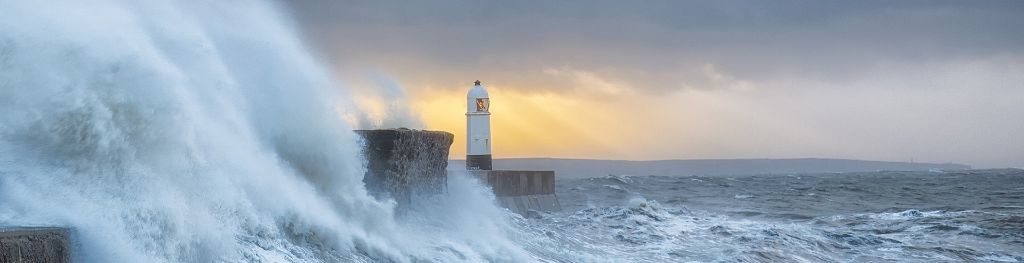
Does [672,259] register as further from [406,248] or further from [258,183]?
[258,183]

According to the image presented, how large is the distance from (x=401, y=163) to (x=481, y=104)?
739 cm

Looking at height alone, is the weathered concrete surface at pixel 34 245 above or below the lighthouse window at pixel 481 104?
below

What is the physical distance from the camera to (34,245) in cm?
374

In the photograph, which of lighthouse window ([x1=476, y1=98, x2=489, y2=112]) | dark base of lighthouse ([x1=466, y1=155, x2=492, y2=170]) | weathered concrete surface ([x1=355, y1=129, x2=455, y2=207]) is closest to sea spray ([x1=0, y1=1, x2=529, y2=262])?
weathered concrete surface ([x1=355, y1=129, x2=455, y2=207])

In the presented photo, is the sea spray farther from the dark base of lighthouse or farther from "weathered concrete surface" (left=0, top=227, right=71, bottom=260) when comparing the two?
the dark base of lighthouse

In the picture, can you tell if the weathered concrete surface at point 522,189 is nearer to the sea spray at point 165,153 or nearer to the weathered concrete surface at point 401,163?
the weathered concrete surface at point 401,163

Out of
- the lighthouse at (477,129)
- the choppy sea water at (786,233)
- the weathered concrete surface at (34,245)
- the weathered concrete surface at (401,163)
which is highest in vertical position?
the lighthouse at (477,129)

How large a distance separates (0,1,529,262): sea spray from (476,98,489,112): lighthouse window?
26.6 ft

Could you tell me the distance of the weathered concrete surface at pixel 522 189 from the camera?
1312cm

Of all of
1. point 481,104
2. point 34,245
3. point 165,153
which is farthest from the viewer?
point 481,104

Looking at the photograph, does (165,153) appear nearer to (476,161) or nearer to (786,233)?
(786,233)

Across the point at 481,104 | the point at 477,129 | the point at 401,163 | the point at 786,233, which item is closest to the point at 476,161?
the point at 477,129

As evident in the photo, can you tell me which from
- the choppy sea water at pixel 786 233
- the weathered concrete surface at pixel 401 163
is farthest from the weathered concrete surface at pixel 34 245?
the choppy sea water at pixel 786 233

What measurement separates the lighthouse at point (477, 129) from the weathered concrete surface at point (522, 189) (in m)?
0.90
